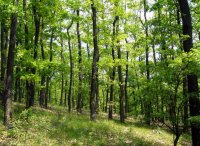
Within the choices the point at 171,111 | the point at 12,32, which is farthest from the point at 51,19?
the point at 171,111

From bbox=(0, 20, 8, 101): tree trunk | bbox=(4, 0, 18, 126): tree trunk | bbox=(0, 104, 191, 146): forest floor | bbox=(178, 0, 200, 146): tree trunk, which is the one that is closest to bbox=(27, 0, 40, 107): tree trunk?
bbox=(0, 20, 8, 101): tree trunk

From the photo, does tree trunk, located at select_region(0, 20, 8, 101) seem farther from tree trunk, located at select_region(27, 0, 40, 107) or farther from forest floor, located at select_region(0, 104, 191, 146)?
forest floor, located at select_region(0, 104, 191, 146)

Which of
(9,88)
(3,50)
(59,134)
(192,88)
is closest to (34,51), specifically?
(3,50)

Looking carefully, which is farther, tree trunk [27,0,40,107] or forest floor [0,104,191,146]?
tree trunk [27,0,40,107]

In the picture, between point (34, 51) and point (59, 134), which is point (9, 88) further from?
point (34, 51)

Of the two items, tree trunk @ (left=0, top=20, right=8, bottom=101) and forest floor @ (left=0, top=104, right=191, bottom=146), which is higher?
tree trunk @ (left=0, top=20, right=8, bottom=101)

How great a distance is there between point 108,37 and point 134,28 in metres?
5.09

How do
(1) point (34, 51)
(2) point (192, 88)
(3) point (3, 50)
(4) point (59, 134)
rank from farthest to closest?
(3) point (3, 50) < (1) point (34, 51) < (4) point (59, 134) < (2) point (192, 88)

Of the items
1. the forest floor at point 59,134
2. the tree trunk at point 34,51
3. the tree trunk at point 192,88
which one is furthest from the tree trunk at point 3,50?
the tree trunk at point 192,88

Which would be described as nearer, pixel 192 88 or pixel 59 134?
pixel 192 88

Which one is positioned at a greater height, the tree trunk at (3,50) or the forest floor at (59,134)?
the tree trunk at (3,50)

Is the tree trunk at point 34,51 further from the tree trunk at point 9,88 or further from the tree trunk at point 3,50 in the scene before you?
the tree trunk at point 9,88

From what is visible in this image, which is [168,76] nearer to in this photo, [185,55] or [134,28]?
[185,55]

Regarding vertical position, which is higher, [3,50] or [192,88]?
[3,50]
